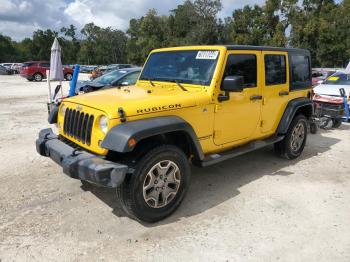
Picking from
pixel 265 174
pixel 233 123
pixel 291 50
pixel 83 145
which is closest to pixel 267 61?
pixel 291 50

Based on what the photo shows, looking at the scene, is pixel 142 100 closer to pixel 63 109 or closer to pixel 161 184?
pixel 161 184

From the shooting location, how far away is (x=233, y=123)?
4844mm

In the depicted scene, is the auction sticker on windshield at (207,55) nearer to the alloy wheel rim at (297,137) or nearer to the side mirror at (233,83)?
the side mirror at (233,83)

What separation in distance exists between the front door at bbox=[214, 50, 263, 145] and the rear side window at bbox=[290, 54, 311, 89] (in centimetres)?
116

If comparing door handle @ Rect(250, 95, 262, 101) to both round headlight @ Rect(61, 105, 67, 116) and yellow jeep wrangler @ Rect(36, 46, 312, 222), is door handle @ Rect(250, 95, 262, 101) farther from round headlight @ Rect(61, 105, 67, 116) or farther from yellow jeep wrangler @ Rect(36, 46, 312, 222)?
round headlight @ Rect(61, 105, 67, 116)

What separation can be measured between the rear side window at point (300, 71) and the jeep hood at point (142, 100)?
2484mm

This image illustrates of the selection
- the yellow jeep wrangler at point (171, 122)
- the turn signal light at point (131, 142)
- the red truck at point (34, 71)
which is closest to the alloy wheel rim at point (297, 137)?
the yellow jeep wrangler at point (171, 122)

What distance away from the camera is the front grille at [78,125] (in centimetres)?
392

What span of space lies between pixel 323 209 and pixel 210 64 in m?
2.35

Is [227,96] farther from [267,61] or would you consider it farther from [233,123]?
[267,61]

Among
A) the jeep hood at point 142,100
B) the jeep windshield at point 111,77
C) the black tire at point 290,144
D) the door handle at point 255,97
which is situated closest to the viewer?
the jeep hood at point 142,100

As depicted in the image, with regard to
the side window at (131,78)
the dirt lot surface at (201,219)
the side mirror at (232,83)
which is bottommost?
the dirt lot surface at (201,219)

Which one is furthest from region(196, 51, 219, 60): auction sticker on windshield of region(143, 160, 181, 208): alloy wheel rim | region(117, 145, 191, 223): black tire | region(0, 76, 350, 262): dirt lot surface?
region(0, 76, 350, 262): dirt lot surface

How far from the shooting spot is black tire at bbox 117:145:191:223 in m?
3.68
